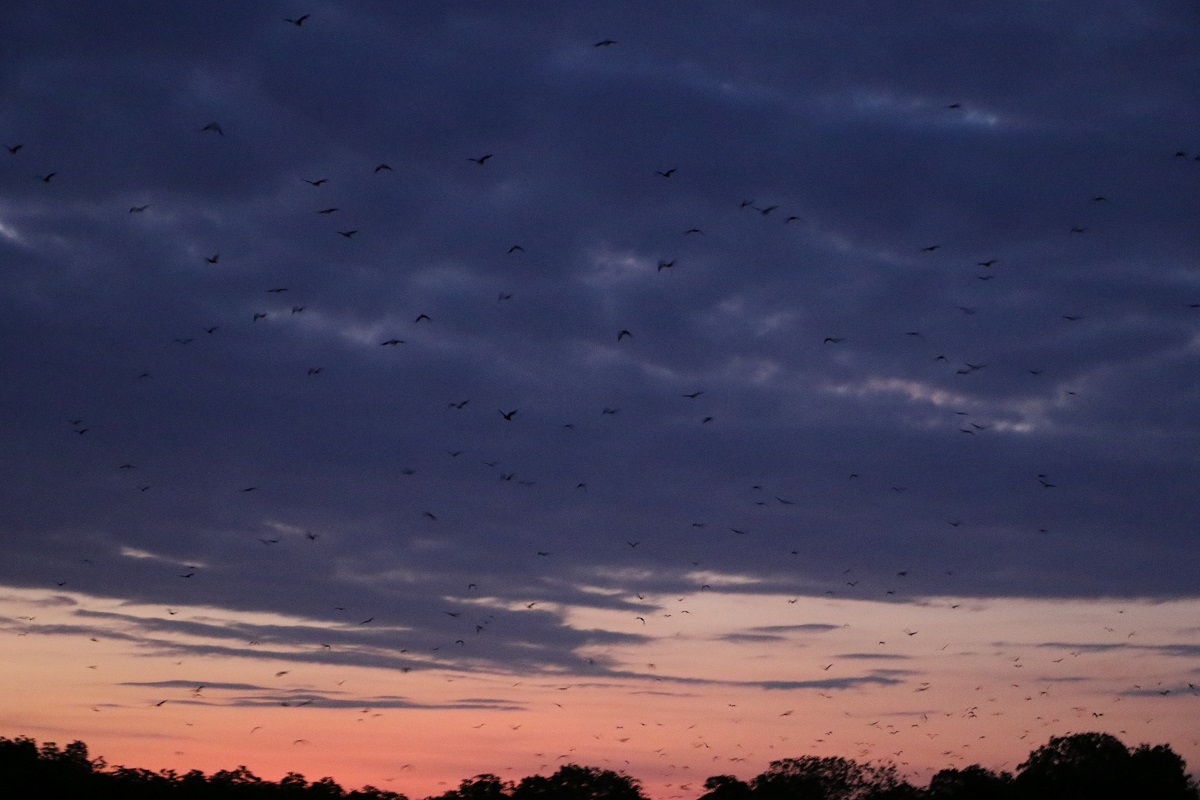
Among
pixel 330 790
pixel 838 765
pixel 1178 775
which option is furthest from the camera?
pixel 838 765

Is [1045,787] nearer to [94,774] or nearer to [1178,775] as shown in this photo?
[1178,775]

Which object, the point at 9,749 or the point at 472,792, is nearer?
the point at 9,749

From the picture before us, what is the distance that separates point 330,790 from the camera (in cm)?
8862

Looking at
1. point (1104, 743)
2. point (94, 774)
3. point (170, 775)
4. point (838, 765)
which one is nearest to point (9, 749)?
point (94, 774)

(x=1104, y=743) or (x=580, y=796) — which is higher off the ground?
(x=1104, y=743)

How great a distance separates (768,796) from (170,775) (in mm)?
51657

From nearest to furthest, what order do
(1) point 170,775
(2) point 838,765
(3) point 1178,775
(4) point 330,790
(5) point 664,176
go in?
(5) point 664,176, (1) point 170,775, (4) point 330,790, (3) point 1178,775, (2) point 838,765

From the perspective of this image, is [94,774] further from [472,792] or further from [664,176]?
[664,176]

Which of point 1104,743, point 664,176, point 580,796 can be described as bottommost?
point 580,796

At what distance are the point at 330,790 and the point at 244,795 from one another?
339 inches

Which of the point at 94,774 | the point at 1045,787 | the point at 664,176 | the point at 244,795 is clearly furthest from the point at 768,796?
the point at 664,176

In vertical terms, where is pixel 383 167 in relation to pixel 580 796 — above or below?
above

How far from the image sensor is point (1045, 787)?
4016 inches

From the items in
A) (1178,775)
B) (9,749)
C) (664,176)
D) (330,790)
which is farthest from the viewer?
(1178,775)
